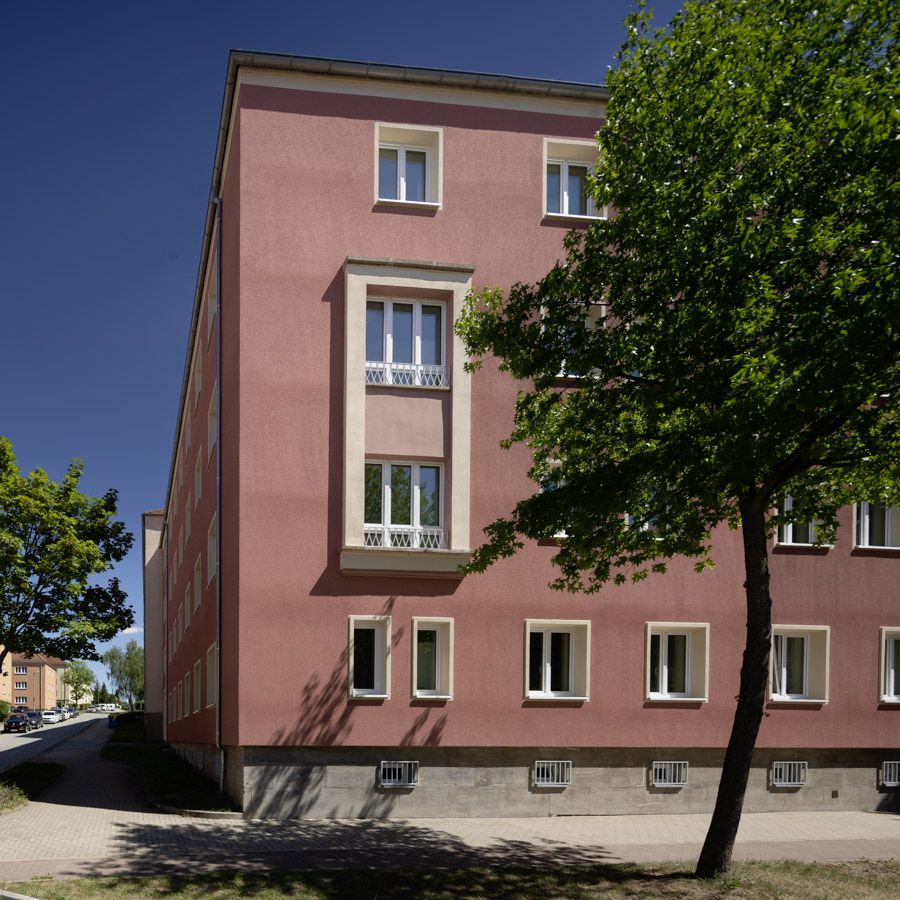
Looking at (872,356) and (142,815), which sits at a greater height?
(872,356)

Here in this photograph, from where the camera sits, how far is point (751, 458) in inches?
388

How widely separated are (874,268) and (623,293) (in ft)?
10.0

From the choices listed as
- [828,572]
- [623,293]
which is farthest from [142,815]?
[828,572]

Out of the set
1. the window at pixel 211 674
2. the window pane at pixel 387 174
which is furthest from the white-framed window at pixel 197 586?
the window pane at pixel 387 174

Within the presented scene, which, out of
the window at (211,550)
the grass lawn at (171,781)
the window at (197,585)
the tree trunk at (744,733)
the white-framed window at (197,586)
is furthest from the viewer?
the window at (197,585)

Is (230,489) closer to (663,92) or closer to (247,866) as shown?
(247,866)

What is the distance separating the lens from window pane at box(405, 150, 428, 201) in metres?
18.0

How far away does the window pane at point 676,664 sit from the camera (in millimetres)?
18047

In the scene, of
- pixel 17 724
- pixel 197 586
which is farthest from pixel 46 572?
pixel 17 724

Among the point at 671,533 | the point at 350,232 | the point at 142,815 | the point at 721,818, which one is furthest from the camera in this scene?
the point at 350,232

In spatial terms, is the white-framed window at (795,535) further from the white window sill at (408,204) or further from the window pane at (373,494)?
the white window sill at (408,204)

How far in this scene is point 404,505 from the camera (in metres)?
17.1

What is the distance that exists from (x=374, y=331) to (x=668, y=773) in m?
9.63

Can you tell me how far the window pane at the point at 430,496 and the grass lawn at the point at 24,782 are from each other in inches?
345
